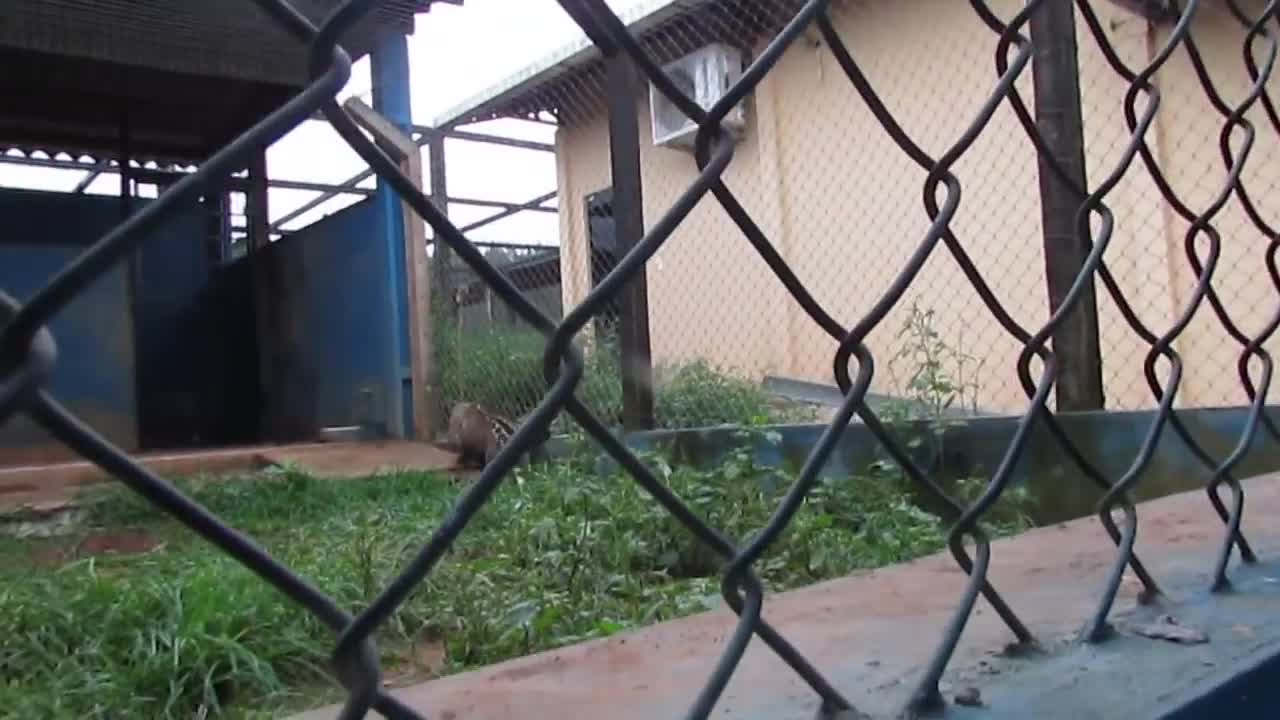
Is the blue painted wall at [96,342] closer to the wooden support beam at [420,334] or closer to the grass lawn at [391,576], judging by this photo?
the wooden support beam at [420,334]

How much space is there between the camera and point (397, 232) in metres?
5.71

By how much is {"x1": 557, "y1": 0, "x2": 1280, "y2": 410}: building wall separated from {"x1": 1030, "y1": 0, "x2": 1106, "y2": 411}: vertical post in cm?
138

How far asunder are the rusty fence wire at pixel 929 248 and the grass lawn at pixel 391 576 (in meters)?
0.40

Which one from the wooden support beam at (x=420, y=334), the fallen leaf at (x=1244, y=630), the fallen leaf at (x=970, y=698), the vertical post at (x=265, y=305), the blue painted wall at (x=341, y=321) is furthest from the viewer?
the vertical post at (x=265, y=305)

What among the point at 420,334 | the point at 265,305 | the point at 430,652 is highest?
the point at 265,305

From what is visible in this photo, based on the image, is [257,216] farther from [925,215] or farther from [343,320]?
[925,215]

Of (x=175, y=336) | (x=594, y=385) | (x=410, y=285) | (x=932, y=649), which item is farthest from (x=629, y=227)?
(x=175, y=336)

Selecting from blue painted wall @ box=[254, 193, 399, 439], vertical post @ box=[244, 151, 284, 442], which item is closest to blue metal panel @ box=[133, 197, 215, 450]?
vertical post @ box=[244, 151, 284, 442]

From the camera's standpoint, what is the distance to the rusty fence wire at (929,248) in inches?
17.2

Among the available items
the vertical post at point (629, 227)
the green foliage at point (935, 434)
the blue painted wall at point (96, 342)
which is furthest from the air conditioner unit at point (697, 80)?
the blue painted wall at point (96, 342)

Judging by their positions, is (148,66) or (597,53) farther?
(148,66)

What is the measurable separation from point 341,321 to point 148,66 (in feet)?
5.83

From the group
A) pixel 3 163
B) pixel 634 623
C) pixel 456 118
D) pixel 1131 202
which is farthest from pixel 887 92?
pixel 3 163

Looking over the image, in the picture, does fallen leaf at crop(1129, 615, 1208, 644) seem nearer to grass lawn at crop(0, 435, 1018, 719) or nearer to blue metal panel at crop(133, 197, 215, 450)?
grass lawn at crop(0, 435, 1018, 719)
